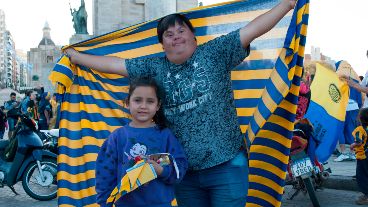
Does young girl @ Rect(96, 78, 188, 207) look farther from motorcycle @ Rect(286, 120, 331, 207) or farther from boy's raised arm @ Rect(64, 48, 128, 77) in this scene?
motorcycle @ Rect(286, 120, 331, 207)

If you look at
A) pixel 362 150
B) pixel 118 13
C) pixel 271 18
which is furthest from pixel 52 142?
pixel 118 13

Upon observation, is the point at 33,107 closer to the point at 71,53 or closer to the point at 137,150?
the point at 71,53

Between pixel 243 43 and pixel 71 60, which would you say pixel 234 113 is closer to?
pixel 243 43

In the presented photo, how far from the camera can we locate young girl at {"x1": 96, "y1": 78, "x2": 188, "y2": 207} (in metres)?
2.76

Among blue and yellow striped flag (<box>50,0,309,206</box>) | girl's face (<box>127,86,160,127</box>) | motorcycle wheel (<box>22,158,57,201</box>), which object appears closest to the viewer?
girl's face (<box>127,86,160,127</box>)

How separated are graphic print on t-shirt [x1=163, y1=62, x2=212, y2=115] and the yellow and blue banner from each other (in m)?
3.33

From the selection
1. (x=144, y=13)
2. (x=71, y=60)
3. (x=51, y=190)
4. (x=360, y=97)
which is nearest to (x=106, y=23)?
(x=144, y=13)

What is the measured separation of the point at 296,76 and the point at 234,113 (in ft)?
1.46

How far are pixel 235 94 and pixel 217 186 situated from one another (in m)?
0.91

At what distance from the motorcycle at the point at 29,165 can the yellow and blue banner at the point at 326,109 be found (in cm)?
329

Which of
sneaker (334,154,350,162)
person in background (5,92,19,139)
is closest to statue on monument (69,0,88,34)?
person in background (5,92,19,139)

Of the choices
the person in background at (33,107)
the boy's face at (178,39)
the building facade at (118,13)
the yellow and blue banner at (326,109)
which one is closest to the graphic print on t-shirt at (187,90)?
the boy's face at (178,39)

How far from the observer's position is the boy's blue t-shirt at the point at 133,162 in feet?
9.05

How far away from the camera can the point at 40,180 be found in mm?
6980
